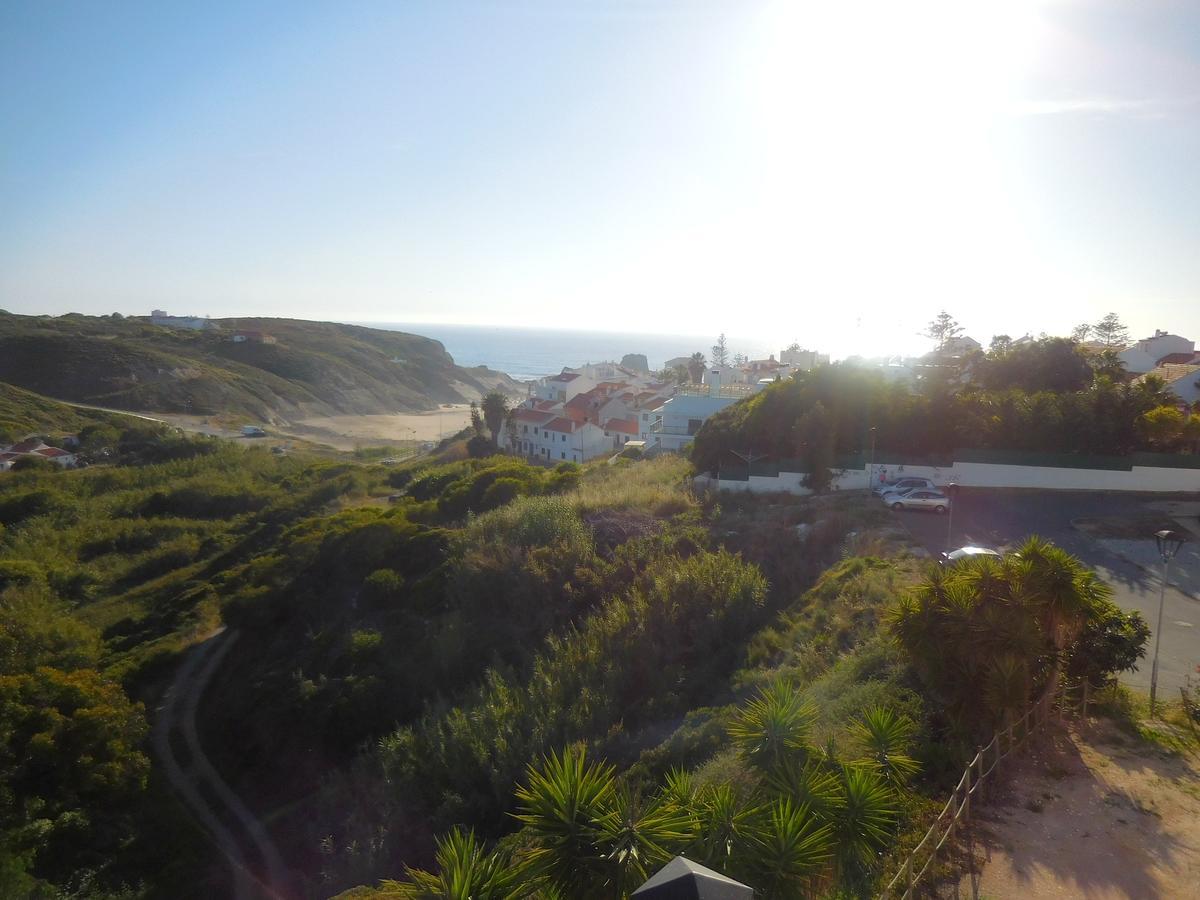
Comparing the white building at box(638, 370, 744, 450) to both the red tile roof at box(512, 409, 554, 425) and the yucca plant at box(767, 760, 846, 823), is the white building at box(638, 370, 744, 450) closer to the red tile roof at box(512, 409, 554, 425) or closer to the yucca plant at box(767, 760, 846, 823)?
the red tile roof at box(512, 409, 554, 425)

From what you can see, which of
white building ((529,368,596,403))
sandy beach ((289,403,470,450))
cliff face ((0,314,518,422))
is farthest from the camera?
cliff face ((0,314,518,422))

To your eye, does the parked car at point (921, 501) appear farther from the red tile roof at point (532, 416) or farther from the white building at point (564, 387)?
the white building at point (564, 387)

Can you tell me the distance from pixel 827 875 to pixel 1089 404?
71.7 feet

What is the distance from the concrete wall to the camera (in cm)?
2077

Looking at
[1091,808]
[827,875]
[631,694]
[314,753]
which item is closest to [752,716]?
[827,875]

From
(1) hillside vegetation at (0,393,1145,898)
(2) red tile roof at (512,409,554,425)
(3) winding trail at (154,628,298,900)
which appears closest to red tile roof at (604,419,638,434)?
(2) red tile roof at (512,409,554,425)

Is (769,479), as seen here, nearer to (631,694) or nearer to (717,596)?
(717,596)

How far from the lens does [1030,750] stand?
23.4 feet

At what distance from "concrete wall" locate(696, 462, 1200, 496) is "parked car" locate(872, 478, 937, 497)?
23.1 inches

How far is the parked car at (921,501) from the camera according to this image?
765 inches

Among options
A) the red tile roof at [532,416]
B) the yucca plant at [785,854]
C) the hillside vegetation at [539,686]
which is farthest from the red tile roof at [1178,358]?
the yucca plant at [785,854]

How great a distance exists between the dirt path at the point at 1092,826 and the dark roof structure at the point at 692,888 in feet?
10.5

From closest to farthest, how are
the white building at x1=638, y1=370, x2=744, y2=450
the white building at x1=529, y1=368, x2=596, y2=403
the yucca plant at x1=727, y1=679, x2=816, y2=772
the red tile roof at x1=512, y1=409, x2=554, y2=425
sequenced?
the yucca plant at x1=727, y1=679, x2=816, y2=772, the white building at x1=638, y1=370, x2=744, y2=450, the red tile roof at x1=512, y1=409, x2=554, y2=425, the white building at x1=529, y1=368, x2=596, y2=403

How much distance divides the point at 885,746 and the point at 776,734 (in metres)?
1.18
